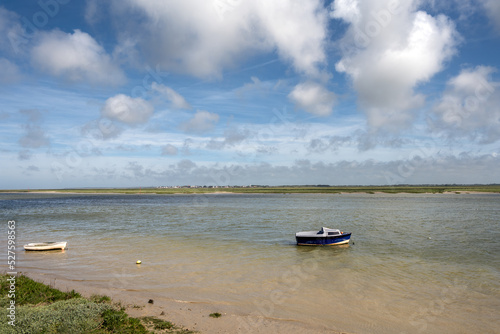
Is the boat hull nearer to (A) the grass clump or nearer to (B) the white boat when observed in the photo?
(A) the grass clump

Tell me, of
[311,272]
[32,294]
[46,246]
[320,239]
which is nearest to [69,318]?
[32,294]

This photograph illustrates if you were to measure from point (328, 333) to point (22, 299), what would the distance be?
42.3 feet

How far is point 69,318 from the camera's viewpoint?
11.0 m

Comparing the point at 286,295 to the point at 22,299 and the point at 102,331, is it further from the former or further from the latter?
the point at 22,299

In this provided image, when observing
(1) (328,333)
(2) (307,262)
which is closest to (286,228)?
(2) (307,262)

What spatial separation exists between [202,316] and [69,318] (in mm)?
5020

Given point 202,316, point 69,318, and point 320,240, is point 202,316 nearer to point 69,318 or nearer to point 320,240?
point 69,318

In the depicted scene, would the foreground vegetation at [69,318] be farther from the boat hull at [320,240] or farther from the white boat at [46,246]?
the boat hull at [320,240]

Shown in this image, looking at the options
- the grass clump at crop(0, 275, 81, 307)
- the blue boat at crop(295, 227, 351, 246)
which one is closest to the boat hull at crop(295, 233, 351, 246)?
the blue boat at crop(295, 227, 351, 246)

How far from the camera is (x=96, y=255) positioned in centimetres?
2555

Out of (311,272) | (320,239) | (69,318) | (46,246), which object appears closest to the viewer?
(69,318)

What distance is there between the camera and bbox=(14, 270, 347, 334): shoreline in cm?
1207

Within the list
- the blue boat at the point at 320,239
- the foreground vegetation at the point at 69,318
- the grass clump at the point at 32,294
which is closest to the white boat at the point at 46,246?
the grass clump at the point at 32,294

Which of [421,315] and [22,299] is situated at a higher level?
[22,299]
